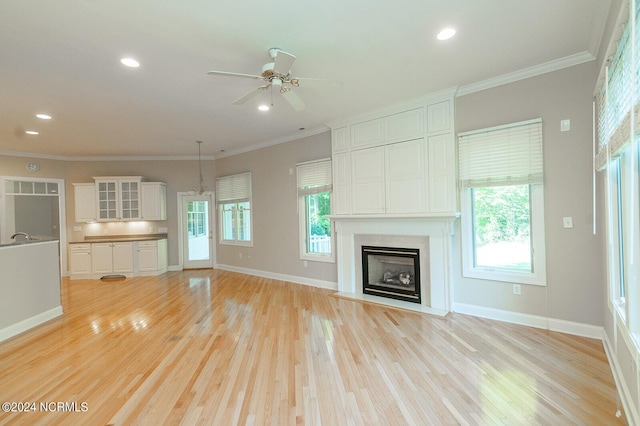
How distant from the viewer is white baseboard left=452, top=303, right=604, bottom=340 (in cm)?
314

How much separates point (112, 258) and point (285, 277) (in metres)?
4.22

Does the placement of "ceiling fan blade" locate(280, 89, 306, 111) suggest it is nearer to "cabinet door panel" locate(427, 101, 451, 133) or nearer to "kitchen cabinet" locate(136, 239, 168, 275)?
"cabinet door panel" locate(427, 101, 451, 133)

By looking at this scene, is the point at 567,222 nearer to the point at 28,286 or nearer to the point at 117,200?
the point at 28,286

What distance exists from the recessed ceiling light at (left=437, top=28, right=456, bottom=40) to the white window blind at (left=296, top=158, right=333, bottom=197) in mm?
2896

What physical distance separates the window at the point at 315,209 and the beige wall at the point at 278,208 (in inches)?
5.9

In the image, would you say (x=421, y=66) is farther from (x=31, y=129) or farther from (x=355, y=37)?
(x=31, y=129)

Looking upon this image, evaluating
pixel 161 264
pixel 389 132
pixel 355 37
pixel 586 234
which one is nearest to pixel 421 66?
pixel 355 37

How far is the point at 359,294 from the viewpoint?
4.93 m

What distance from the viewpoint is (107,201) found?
289 inches

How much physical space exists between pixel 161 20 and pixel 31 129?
4474 millimetres

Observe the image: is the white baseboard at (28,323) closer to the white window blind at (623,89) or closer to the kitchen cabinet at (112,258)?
the kitchen cabinet at (112,258)

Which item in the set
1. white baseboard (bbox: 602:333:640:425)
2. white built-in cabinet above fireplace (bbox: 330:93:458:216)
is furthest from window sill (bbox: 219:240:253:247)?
white baseboard (bbox: 602:333:640:425)

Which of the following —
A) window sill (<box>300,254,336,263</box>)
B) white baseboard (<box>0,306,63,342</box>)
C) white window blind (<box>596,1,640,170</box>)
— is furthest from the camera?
window sill (<box>300,254,336,263</box>)

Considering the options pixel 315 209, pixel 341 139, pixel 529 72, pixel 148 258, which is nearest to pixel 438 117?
pixel 529 72
